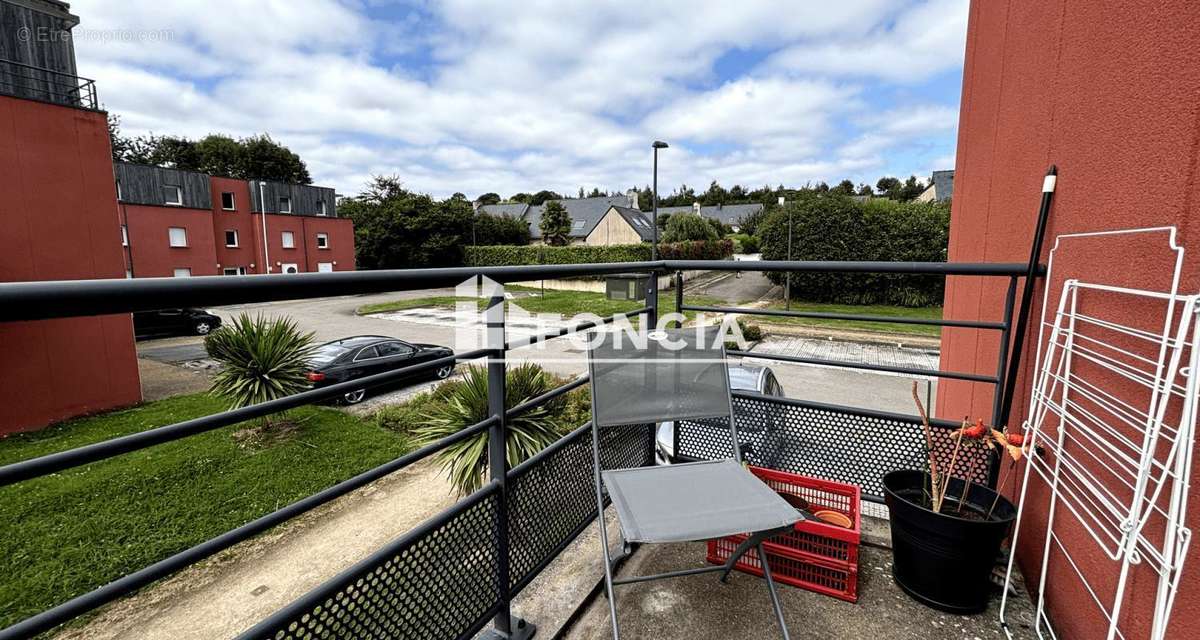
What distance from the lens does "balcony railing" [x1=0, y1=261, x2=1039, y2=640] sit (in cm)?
71

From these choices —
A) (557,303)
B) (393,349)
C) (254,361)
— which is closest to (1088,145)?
(254,361)

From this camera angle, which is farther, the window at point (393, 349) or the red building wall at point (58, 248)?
the window at point (393, 349)

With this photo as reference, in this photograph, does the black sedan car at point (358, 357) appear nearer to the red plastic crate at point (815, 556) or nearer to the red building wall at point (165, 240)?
the red plastic crate at point (815, 556)

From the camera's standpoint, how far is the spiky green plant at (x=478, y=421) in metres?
4.09

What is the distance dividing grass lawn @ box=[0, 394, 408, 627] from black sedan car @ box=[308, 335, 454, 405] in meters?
0.66

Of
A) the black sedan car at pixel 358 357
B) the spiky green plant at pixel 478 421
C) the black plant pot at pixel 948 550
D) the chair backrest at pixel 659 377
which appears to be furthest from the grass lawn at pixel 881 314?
the black plant pot at pixel 948 550

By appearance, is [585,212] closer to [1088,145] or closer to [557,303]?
[557,303]

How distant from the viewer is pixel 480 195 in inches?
2395

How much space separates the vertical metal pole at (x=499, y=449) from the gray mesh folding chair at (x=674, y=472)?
0.32 m

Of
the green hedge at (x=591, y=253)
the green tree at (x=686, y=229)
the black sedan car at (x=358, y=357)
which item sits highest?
the green tree at (x=686, y=229)

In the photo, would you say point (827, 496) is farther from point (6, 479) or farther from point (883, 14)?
point (883, 14)

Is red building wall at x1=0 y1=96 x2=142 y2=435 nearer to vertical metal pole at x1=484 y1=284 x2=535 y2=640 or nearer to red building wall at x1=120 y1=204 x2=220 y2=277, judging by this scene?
vertical metal pole at x1=484 y1=284 x2=535 y2=640

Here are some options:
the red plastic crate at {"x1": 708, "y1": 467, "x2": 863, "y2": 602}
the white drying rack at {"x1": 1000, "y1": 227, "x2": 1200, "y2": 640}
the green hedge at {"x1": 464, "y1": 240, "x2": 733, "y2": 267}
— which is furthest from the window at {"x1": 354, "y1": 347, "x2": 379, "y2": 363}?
the green hedge at {"x1": 464, "y1": 240, "x2": 733, "y2": 267}

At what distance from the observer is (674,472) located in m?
1.94
